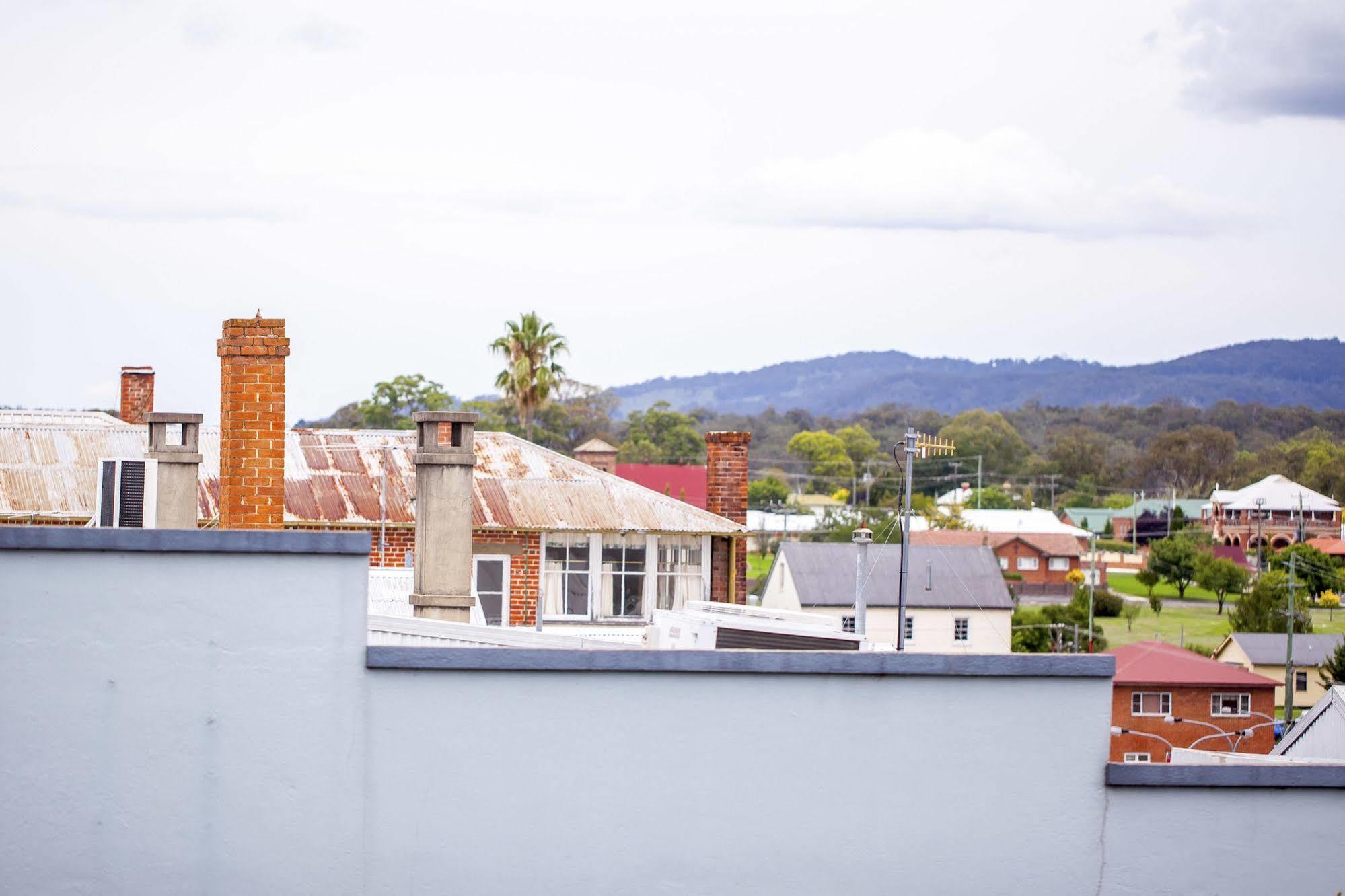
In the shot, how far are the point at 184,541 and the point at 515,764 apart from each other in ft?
6.02

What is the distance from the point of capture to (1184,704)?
152 ft

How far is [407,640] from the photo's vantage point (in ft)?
26.7

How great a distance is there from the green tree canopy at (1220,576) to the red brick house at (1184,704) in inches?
1648

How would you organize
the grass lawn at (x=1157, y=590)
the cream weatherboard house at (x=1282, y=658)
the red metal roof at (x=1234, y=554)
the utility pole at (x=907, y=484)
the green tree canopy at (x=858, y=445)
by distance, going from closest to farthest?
the utility pole at (x=907, y=484), the cream weatherboard house at (x=1282, y=658), the grass lawn at (x=1157, y=590), the red metal roof at (x=1234, y=554), the green tree canopy at (x=858, y=445)

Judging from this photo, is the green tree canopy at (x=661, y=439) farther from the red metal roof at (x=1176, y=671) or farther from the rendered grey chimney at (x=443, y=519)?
the rendered grey chimney at (x=443, y=519)

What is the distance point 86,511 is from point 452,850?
59.9 ft

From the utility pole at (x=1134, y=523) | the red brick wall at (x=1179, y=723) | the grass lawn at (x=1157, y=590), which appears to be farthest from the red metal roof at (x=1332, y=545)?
the red brick wall at (x=1179, y=723)

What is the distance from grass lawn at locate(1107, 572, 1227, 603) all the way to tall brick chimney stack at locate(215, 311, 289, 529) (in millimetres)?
87721

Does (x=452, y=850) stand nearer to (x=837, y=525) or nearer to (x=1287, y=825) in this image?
(x=1287, y=825)

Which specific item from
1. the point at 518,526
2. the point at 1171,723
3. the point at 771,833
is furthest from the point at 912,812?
the point at 1171,723

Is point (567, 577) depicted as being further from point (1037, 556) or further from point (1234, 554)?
point (1234, 554)

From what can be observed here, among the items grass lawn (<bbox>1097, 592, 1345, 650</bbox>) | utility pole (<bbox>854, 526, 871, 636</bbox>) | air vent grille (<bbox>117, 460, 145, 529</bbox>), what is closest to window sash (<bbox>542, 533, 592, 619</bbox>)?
utility pole (<bbox>854, 526, 871, 636</bbox>)

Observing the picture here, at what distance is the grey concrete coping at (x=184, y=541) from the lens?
6523mm

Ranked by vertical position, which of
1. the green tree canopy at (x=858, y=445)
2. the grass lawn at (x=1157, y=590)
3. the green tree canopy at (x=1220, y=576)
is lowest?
the grass lawn at (x=1157, y=590)
